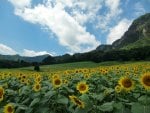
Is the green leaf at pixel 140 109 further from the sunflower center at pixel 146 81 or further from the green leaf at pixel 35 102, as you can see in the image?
the green leaf at pixel 35 102

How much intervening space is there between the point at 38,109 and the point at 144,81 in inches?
72.7

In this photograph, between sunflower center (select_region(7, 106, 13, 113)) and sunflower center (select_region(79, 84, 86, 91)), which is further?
sunflower center (select_region(79, 84, 86, 91))

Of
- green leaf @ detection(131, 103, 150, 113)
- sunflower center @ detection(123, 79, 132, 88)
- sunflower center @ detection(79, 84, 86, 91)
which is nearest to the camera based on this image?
green leaf @ detection(131, 103, 150, 113)

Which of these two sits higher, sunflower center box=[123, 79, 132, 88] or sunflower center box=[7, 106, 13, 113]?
sunflower center box=[123, 79, 132, 88]

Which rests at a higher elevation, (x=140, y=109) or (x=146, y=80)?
(x=146, y=80)

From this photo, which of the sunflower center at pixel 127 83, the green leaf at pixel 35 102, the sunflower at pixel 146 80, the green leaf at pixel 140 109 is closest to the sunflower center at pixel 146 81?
the sunflower at pixel 146 80

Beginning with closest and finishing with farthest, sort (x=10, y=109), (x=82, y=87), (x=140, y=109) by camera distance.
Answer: (x=140, y=109) < (x=10, y=109) < (x=82, y=87)

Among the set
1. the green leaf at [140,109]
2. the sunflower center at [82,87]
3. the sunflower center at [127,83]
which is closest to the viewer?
the green leaf at [140,109]

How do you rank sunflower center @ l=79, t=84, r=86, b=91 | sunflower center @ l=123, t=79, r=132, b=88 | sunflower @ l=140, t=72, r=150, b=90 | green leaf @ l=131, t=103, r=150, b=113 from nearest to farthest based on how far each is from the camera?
green leaf @ l=131, t=103, r=150, b=113
sunflower @ l=140, t=72, r=150, b=90
sunflower center @ l=123, t=79, r=132, b=88
sunflower center @ l=79, t=84, r=86, b=91

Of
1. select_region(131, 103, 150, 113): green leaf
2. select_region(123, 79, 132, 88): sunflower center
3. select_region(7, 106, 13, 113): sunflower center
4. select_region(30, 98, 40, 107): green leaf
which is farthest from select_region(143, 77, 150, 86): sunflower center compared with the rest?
select_region(7, 106, 13, 113): sunflower center

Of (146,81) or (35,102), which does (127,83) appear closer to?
(146,81)

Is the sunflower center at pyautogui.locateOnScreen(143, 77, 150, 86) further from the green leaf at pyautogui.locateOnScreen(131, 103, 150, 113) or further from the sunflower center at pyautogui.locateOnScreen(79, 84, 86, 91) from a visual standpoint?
the sunflower center at pyautogui.locateOnScreen(79, 84, 86, 91)

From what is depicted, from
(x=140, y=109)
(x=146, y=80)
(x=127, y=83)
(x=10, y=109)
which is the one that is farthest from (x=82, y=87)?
(x=140, y=109)

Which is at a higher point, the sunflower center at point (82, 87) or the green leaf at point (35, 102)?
the sunflower center at point (82, 87)
